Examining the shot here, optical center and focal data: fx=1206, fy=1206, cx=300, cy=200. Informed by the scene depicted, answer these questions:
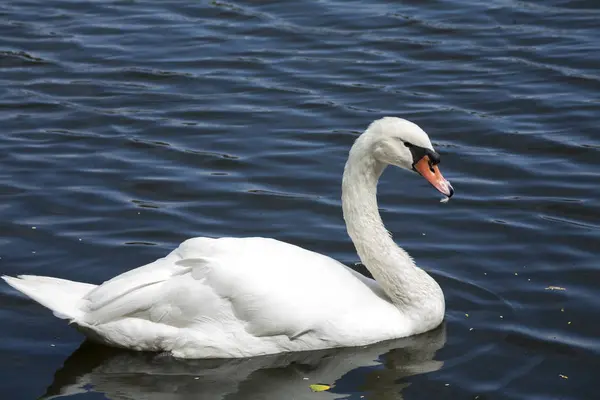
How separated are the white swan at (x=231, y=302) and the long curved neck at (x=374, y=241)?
18 cm

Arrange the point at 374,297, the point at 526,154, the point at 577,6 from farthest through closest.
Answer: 1. the point at 577,6
2. the point at 526,154
3. the point at 374,297

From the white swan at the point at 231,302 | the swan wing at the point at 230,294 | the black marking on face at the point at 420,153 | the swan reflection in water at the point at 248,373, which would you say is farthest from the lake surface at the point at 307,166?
the black marking on face at the point at 420,153

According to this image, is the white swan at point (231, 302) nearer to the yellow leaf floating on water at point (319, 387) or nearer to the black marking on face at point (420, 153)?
the black marking on face at point (420, 153)

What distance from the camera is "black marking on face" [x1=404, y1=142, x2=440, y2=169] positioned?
7559mm

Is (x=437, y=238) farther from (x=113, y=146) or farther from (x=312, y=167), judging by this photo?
(x=113, y=146)

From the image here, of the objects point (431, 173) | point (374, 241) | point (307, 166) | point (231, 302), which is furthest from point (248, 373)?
point (307, 166)

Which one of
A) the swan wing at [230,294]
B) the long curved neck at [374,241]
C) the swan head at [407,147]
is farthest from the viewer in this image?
the long curved neck at [374,241]

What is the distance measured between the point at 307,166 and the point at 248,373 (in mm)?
3576

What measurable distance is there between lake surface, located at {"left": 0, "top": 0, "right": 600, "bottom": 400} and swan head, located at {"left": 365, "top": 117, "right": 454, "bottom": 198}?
39.0 inches

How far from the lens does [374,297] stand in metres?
7.65

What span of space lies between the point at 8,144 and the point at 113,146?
97 cm

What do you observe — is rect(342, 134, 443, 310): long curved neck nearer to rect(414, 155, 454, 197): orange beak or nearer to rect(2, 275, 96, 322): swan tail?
rect(414, 155, 454, 197): orange beak

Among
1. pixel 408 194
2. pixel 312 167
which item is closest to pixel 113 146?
pixel 312 167

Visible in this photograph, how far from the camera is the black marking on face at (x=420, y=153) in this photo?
7.56 meters
